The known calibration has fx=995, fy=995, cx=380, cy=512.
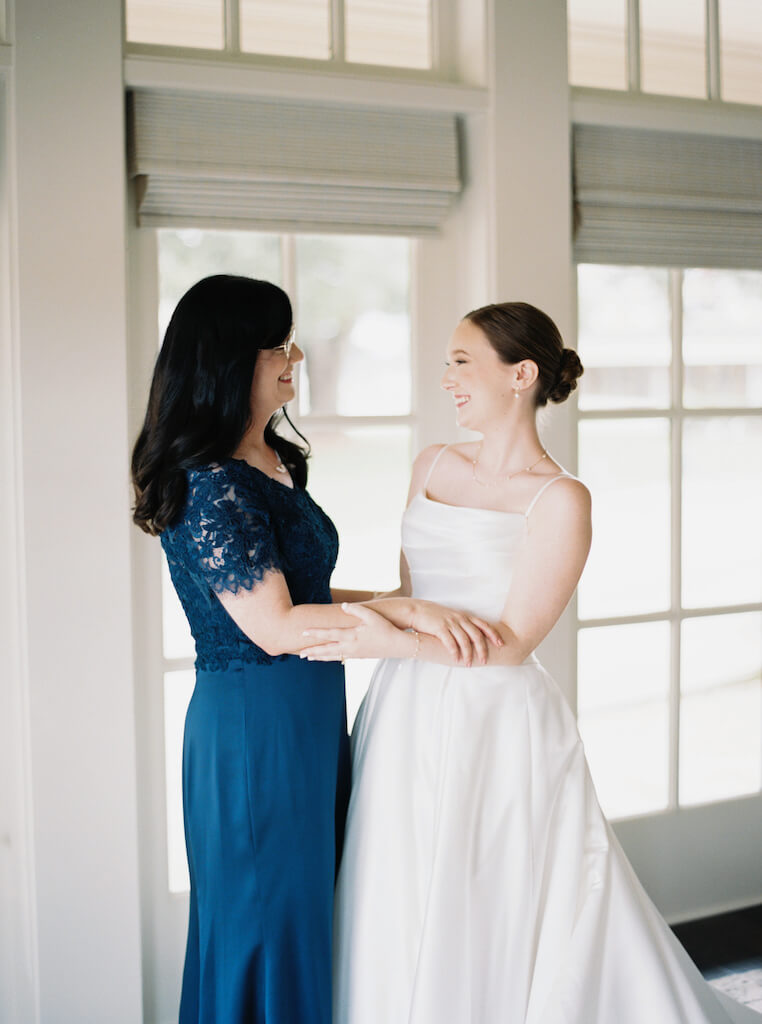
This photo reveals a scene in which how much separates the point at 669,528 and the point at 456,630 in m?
1.42

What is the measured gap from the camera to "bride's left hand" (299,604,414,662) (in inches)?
69.9

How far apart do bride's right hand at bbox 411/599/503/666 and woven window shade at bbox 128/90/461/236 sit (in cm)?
111

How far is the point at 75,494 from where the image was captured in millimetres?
2229

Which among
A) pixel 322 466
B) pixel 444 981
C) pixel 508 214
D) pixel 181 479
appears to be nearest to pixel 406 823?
pixel 444 981

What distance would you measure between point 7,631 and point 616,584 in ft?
5.65

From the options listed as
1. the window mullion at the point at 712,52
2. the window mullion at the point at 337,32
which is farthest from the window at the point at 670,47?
the window mullion at the point at 337,32

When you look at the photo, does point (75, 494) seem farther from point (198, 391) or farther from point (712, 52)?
point (712, 52)

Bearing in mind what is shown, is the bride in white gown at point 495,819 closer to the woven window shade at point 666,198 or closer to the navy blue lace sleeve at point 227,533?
the navy blue lace sleeve at point 227,533

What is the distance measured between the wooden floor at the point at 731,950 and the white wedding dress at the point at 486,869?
31.0 inches

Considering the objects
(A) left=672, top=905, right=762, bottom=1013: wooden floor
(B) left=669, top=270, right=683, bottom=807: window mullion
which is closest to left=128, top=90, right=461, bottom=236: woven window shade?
(B) left=669, top=270, right=683, bottom=807: window mullion

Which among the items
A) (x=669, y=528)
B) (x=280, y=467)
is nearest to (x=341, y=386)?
(x=280, y=467)

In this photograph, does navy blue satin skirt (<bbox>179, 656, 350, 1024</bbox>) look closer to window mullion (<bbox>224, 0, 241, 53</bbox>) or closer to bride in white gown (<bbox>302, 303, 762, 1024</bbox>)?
bride in white gown (<bbox>302, 303, 762, 1024</bbox>)

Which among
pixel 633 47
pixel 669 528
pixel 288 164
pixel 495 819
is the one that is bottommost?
pixel 495 819

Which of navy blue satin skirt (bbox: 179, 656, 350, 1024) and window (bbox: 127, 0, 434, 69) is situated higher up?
window (bbox: 127, 0, 434, 69)
